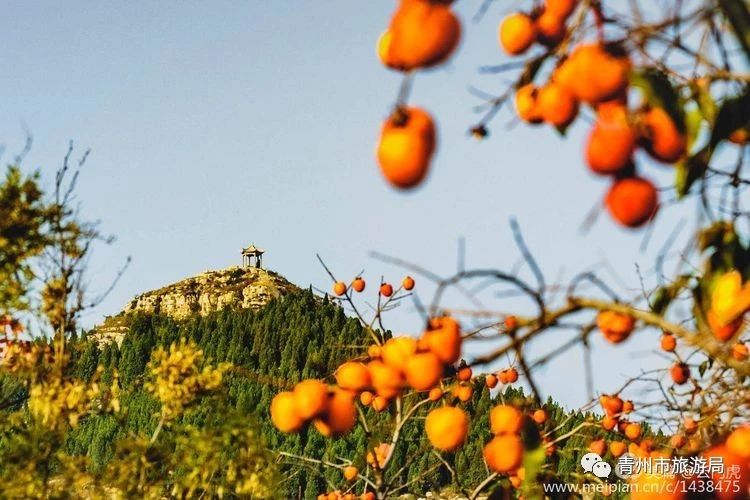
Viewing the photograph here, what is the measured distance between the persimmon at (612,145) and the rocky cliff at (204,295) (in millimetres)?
65281

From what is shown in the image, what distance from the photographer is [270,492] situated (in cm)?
444

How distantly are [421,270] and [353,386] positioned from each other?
1.20ft

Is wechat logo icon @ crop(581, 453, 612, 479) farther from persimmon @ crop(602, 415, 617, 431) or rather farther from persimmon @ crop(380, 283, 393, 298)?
persimmon @ crop(380, 283, 393, 298)

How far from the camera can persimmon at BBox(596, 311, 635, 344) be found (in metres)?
1.50

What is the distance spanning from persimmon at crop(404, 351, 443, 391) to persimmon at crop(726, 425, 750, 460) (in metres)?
0.62

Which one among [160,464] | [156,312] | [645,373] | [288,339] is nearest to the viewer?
[645,373]

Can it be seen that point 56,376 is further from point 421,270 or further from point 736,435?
point 736,435

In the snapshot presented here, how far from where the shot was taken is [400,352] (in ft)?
5.00

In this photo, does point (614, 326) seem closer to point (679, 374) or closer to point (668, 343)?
point (679, 374)

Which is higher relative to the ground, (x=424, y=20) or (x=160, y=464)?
(x=424, y=20)

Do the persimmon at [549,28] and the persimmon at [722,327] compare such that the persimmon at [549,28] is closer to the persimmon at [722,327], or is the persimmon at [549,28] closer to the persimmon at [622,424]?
the persimmon at [722,327]

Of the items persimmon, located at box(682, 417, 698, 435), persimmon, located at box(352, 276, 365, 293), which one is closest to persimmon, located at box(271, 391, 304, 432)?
persimmon, located at box(682, 417, 698, 435)

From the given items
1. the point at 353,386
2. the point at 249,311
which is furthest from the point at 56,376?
the point at 249,311

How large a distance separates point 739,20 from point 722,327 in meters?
0.72
